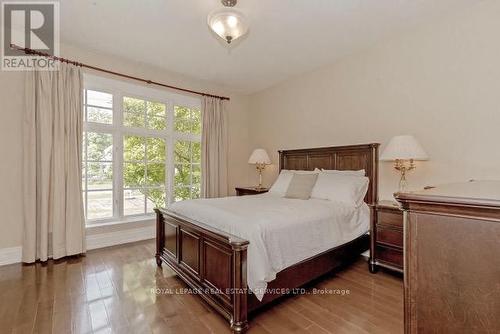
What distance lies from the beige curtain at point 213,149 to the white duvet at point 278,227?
168 centimetres

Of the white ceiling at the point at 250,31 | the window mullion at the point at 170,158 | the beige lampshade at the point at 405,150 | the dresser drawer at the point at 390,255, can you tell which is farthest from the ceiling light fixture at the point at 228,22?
the dresser drawer at the point at 390,255

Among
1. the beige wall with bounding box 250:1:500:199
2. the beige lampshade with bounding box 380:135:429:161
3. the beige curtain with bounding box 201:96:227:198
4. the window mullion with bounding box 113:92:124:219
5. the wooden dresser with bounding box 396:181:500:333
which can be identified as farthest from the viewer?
the beige curtain with bounding box 201:96:227:198

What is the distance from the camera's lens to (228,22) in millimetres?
2047

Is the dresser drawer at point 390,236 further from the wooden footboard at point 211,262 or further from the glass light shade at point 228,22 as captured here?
the glass light shade at point 228,22

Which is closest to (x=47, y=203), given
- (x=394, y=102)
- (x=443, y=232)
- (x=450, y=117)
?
(x=443, y=232)

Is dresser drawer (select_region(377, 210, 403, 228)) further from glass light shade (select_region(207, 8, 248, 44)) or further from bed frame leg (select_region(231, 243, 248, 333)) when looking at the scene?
glass light shade (select_region(207, 8, 248, 44))

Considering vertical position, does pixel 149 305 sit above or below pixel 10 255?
below

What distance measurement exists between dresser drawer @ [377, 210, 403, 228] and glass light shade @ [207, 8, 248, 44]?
2.23 meters

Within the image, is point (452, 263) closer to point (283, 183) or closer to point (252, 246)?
point (252, 246)

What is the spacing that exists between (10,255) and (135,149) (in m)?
1.85

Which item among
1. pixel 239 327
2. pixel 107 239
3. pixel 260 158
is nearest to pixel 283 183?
pixel 260 158

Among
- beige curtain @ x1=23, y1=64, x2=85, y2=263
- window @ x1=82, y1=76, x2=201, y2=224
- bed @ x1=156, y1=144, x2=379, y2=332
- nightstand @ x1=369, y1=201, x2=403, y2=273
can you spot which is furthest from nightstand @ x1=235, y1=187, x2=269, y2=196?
beige curtain @ x1=23, y1=64, x2=85, y2=263

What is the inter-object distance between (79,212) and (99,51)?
2.11 metres

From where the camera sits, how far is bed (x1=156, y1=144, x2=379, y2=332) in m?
1.72
